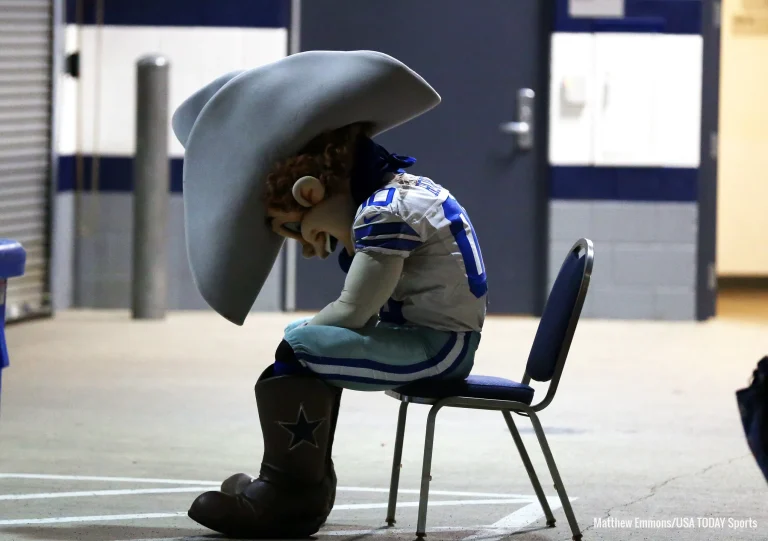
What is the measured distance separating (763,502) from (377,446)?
1422mm

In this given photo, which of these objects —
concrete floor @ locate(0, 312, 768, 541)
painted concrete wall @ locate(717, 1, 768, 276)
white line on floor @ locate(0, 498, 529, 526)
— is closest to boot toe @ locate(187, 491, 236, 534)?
concrete floor @ locate(0, 312, 768, 541)

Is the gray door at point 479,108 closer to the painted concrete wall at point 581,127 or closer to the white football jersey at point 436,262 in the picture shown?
the painted concrete wall at point 581,127

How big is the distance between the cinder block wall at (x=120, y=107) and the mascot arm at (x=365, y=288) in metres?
5.46

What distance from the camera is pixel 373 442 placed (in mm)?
4875

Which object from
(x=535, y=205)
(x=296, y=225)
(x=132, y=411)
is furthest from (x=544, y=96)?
(x=296, y=225)

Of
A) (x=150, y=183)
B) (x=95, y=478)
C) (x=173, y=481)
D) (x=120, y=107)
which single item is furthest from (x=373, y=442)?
(x=120, y=107)

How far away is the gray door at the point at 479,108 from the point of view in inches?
345

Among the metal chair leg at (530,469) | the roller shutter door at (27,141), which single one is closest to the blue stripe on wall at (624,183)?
the roller shutter door at (27,141)

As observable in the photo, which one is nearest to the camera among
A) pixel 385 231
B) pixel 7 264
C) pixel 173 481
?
pixel 385 231

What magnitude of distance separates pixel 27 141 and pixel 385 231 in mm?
5620

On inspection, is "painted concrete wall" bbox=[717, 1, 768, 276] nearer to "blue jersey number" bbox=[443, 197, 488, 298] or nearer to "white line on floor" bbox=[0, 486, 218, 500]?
"white line on floor" bbox=[0, 486, 218, 500]

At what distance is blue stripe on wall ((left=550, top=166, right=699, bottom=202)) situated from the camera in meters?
8.69

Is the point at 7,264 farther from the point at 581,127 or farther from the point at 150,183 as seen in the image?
the point at 581,127

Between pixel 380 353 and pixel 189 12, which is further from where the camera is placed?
pixel 189 12
